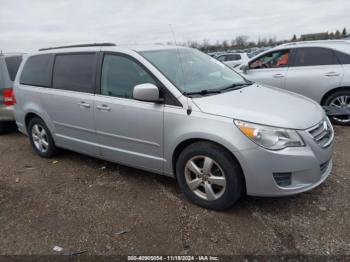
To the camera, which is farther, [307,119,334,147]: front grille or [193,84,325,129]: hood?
[307,119,334,147]: front grille

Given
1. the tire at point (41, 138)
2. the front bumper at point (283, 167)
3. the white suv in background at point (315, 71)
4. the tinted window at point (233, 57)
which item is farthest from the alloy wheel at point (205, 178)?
the tinted window at point (233, 57)

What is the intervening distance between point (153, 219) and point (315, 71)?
186 inches

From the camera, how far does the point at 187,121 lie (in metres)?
3.12

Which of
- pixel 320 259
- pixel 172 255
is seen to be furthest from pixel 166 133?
pixel 320 259

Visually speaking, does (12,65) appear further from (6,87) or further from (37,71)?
(37,71)

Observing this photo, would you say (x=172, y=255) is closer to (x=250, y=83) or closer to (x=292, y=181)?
(x=292, y=181)

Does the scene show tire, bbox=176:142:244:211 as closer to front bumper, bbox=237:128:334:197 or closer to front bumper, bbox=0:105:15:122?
front bumper, bbox=237:128:334:197

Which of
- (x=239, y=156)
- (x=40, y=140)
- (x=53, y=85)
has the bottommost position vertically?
(x=40, y=140)

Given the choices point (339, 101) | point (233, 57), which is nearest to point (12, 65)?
point (339, 101)

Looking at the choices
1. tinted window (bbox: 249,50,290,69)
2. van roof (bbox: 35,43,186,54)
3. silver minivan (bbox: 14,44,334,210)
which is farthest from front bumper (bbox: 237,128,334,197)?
tinted window (bbox: 249,50,290,69)

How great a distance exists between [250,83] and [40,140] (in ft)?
11.2

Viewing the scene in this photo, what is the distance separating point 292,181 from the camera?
9.49 feet

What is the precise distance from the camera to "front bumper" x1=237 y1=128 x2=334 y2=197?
2.78 meters

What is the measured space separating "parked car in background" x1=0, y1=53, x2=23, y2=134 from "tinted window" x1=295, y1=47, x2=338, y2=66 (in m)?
5.85
